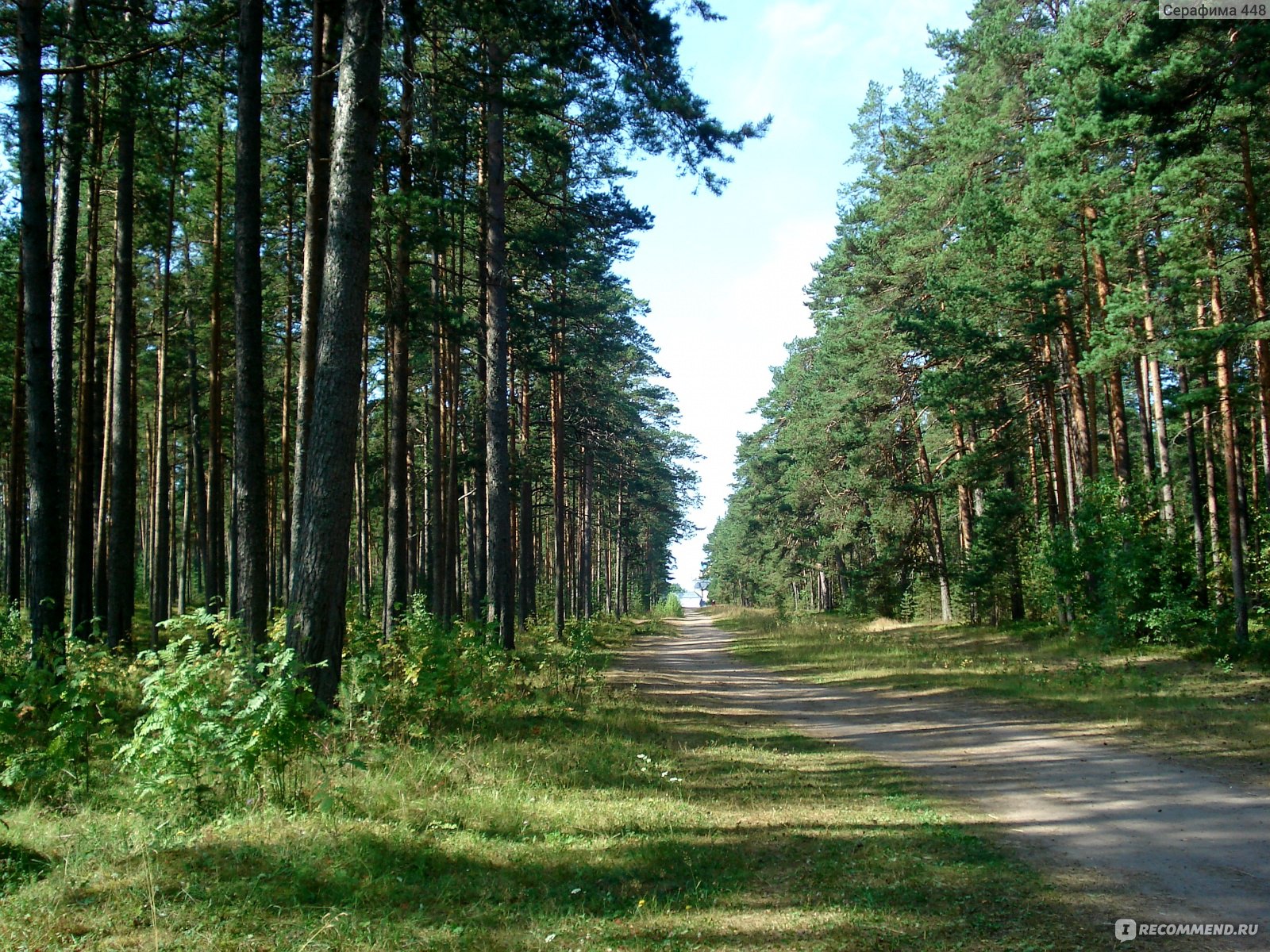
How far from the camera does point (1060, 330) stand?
22359mm

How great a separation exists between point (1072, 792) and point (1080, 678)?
8234 millimetres

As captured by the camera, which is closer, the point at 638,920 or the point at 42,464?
the point at 638,920

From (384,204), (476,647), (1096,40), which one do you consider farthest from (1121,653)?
(384,204)

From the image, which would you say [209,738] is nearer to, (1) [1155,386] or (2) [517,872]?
(2) [517,872]

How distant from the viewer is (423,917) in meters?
4.55

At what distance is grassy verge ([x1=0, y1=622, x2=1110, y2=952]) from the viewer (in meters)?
4.31

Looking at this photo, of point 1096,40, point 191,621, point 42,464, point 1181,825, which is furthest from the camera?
point 1096,40

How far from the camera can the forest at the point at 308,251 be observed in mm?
8500

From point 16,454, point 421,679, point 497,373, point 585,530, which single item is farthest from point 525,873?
point 585,530

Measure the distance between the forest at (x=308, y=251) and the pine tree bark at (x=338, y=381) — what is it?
26 millimetres

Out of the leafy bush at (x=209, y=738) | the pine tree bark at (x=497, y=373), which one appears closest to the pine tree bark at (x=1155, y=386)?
the pine tree bark at (x=497, y=373)

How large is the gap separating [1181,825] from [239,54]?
13.0 m

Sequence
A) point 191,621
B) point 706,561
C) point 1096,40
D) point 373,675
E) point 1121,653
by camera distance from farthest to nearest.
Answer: point 706,561, point 1121,653, point 1096,40, point 373,675, point 191,621

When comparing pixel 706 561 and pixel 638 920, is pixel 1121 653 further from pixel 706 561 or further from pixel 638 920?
pixel 706 561
